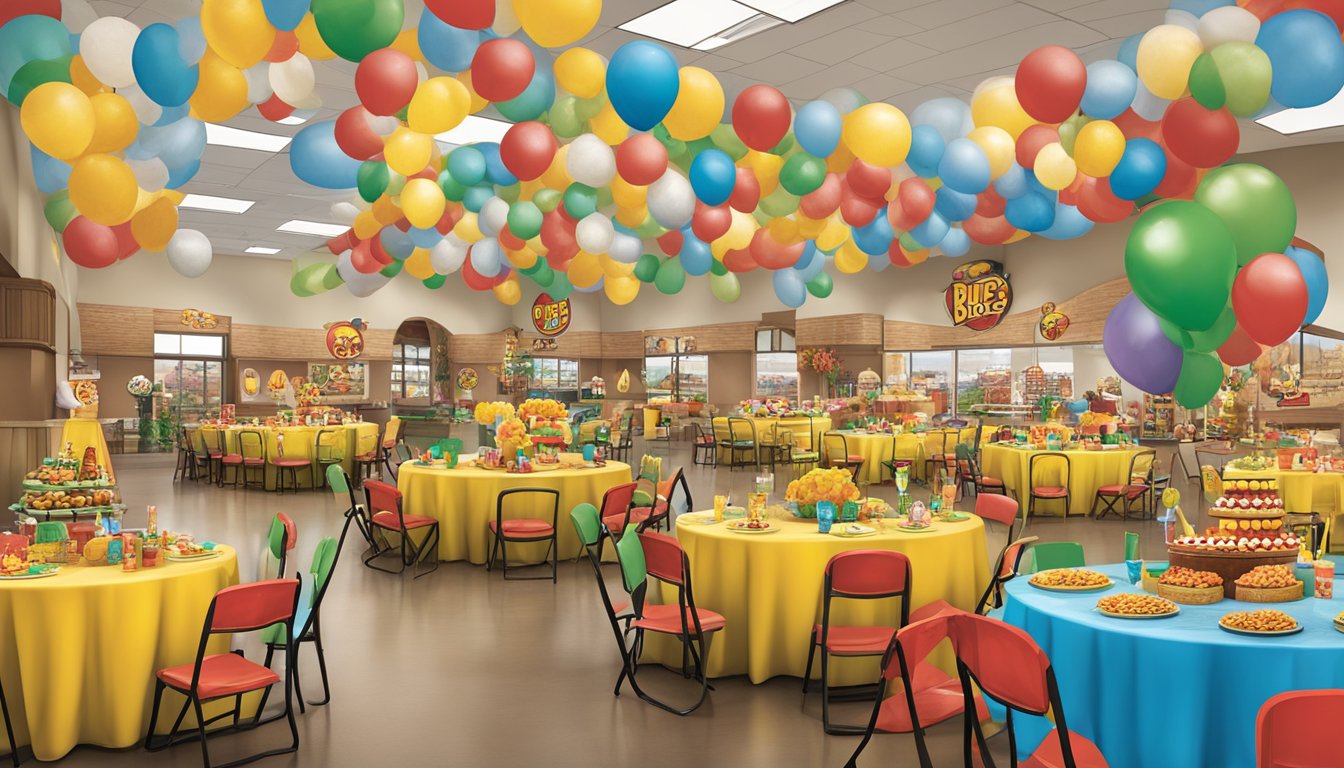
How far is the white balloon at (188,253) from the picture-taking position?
5855 millimetres

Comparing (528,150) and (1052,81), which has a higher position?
(1052,81)

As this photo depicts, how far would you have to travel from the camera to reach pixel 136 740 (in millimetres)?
3736

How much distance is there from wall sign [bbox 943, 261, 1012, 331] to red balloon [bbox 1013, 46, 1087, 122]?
11.1m

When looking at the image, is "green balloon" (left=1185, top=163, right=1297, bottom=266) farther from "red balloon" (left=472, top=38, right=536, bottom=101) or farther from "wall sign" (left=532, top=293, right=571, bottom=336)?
"wall sign" (left=532, top=293, right=571, bottom=336)

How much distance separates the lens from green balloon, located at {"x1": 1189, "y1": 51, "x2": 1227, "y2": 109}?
433 centimetres

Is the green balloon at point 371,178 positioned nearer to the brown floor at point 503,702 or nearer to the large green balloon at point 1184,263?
the brown floor at point 503,702

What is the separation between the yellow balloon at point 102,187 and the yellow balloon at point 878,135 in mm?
4065

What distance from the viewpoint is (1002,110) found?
19.1ft

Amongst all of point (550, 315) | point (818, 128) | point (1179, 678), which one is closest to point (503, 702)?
point (1179, 678)

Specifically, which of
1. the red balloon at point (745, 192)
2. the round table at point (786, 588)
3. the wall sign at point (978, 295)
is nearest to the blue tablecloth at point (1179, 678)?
the round table at point (786, 588)

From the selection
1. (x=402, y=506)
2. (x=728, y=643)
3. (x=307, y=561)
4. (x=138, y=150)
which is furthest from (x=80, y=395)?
(x=728, y=643)

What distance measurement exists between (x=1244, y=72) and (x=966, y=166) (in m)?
1.63

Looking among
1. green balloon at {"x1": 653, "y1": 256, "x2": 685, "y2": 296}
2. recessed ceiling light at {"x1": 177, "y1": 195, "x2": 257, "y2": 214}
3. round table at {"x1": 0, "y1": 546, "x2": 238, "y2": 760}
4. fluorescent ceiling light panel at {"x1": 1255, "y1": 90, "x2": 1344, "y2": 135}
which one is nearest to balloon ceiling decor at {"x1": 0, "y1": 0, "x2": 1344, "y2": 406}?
green balloon at {"x1": 653, "y1": 256, "x2": 685, "y2": 296}

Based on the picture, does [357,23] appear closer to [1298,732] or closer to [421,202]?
Result: [421,202]
